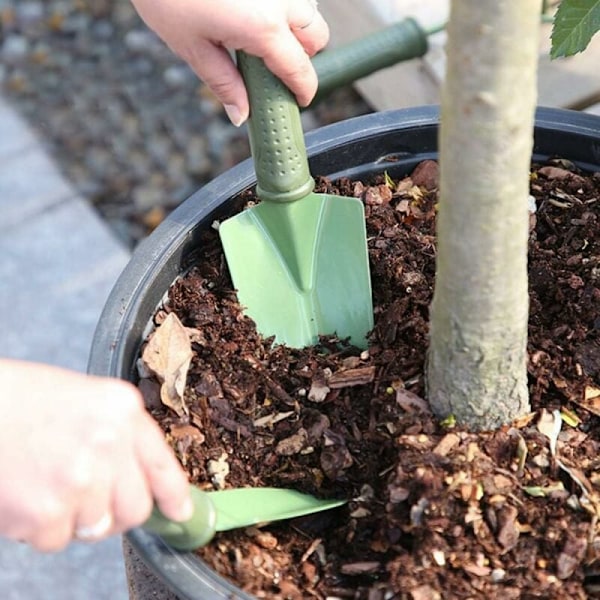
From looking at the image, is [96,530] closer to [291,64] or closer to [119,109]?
[291,64]

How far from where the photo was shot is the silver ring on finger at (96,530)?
579mm

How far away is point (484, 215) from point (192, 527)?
312mm

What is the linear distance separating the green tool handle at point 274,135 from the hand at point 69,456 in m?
0.39

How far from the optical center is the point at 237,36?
0.83 metres

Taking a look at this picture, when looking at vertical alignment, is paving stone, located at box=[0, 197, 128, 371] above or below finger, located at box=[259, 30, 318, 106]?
below

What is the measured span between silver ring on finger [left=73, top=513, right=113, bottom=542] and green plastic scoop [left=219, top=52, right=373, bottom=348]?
40cm

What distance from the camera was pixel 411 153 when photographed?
Result: 1.05 metres

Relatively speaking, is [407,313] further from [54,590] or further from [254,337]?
[54,590]

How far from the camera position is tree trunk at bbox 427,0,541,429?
1.89 feet

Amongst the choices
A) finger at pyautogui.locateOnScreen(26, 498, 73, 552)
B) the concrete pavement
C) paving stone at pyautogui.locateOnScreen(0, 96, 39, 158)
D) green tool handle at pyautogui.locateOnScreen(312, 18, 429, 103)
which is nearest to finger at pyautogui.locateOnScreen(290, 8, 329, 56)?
green tool handle at pyautogui.locateOnScreen(312, 18, 429, 103)

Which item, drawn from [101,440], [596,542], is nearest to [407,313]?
[596,542]

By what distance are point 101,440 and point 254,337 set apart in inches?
15.1

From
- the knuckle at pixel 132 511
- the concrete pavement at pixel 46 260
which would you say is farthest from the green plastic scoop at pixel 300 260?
the concrete pavement at pixel 46 260

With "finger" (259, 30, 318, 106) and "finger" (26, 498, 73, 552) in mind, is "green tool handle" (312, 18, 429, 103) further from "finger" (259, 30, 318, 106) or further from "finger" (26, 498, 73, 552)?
"finger" (26, 498, 73, 552)
